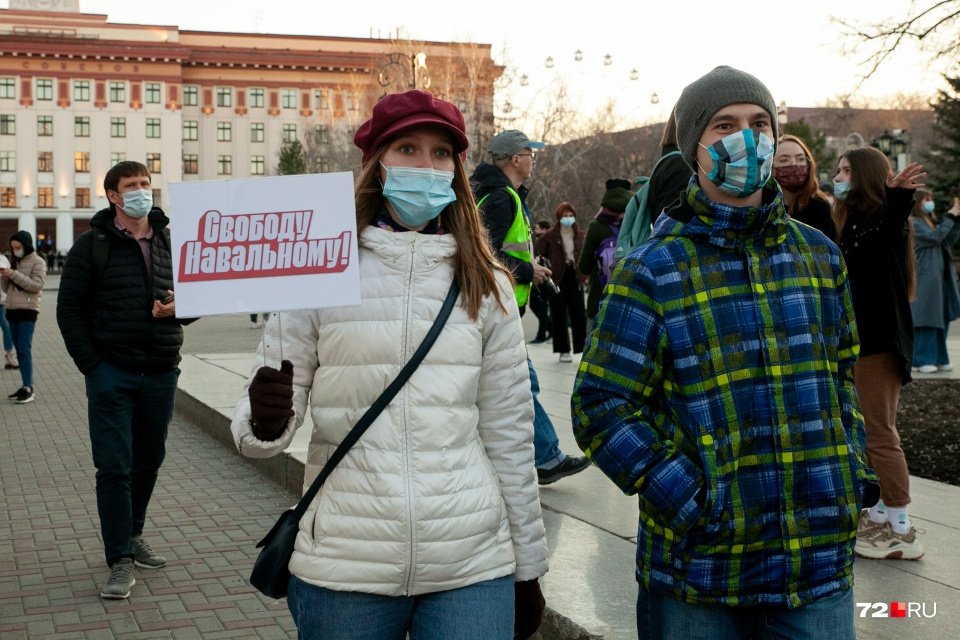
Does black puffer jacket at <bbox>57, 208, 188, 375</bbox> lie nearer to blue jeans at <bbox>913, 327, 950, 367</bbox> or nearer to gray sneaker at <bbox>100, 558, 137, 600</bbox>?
gray sneaker at <bbox>100, 558, 137, 600</bbox>

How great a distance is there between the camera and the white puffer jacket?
2525 millimetres

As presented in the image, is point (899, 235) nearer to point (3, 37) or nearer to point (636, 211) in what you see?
point (636, 211)

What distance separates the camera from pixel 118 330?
18.1 feet

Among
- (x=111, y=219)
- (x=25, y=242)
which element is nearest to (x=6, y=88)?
(x=25, y=242)

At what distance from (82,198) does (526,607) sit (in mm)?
90426

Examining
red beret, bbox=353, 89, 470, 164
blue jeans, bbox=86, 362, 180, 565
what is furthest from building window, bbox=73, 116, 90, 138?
red beret, bbox=353, 89, 470, 164

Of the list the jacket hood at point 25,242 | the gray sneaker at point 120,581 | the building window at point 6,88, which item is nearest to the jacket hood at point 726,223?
the gray sneaker at point 120,581

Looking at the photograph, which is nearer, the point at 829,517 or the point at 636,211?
the point at 829,517

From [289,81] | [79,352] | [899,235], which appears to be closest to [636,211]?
[899,235]

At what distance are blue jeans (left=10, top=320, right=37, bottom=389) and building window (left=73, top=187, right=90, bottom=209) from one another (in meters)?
78.2

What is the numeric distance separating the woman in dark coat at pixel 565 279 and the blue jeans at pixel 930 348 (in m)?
3.95

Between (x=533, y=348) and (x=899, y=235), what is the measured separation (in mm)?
11706

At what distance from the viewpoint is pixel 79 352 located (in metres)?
5.45

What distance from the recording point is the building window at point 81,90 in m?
86.0
